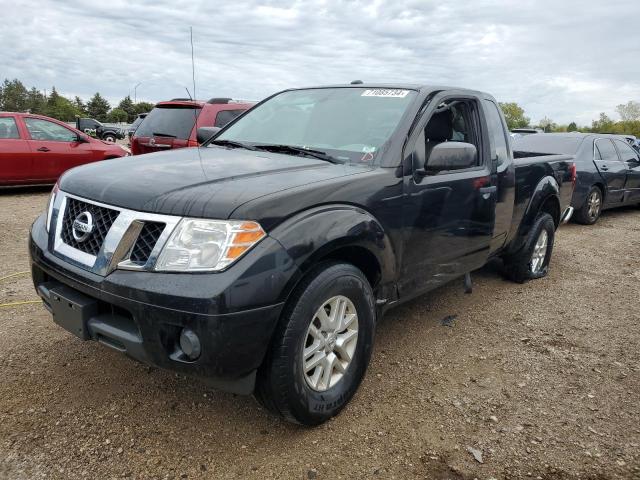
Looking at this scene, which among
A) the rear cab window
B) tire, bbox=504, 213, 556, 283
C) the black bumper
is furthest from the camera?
the rear cab window

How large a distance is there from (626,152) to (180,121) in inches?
322

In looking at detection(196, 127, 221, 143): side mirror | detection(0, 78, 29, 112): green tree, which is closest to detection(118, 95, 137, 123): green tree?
detection(0, 78, 29, 112): green tree

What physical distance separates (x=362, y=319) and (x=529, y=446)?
1.04 m

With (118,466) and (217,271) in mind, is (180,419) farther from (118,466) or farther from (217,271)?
(217,271)

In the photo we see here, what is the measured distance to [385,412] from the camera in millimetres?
2891

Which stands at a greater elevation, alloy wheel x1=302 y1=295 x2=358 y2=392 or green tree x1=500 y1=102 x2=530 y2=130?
green tree x1=500 y1=102 x2=530 y2=130

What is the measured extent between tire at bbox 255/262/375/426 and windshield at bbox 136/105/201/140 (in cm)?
567

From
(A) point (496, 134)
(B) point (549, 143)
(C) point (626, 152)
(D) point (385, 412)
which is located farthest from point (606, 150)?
(D) point (385, 412)

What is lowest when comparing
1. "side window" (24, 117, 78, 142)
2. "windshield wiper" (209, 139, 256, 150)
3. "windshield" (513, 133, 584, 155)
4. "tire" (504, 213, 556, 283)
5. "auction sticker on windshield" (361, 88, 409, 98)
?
"tire" (504, 213, 556, 283)

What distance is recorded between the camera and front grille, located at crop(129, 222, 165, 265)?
2.27 meters

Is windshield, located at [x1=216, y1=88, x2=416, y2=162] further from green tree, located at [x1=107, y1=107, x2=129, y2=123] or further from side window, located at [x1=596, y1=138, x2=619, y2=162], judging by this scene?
green tree, located at [x1=107, y1=107, x2=129, y2=123]

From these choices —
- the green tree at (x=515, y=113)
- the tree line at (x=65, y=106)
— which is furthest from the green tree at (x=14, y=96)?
the green tree at (x=515, y=113)

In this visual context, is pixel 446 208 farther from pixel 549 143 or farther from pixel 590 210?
pixel 590 210

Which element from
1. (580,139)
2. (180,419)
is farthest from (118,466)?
(580,139)
